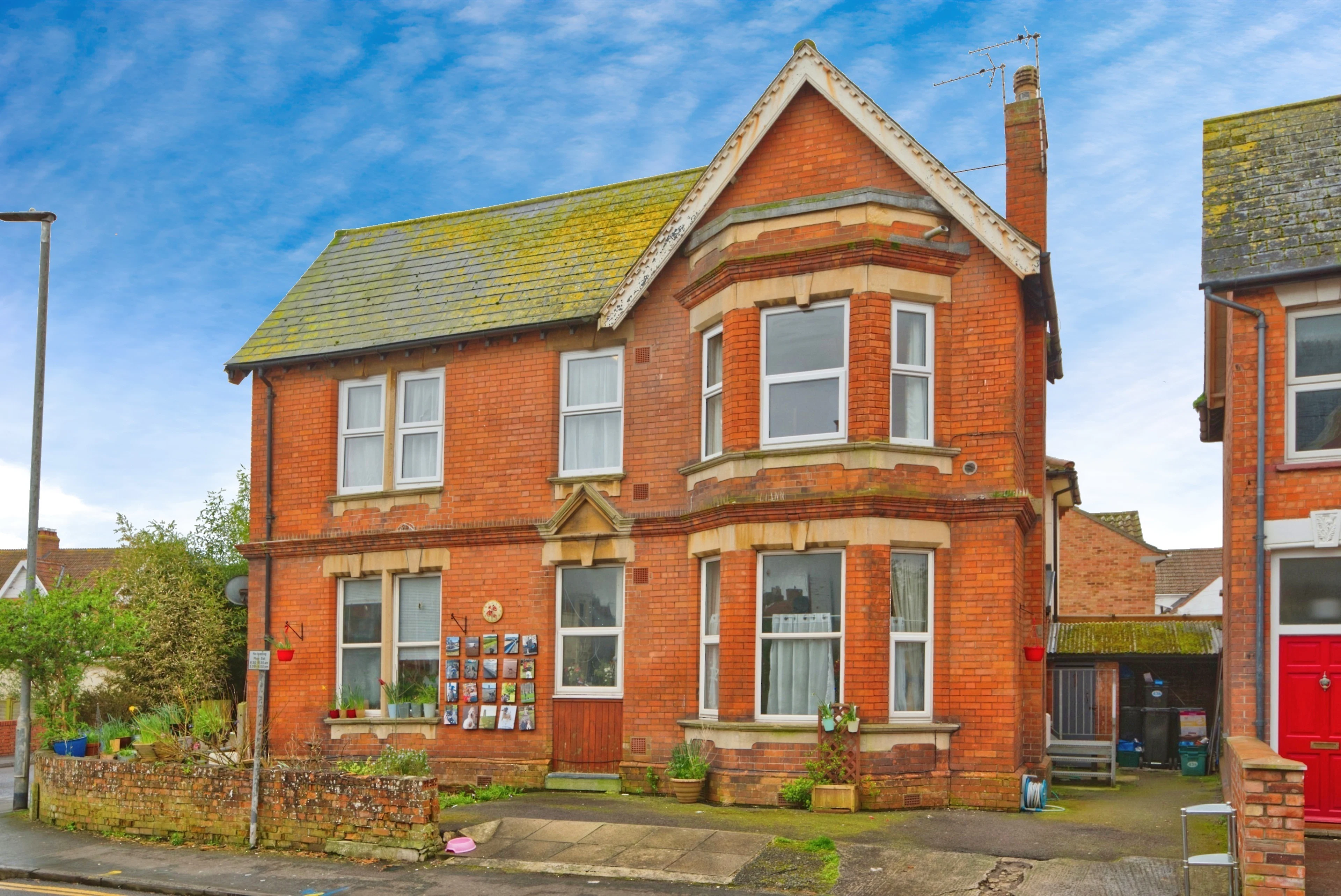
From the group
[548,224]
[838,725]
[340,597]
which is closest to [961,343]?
A: [838,725]

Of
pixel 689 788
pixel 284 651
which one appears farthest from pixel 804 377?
pixel 284 651

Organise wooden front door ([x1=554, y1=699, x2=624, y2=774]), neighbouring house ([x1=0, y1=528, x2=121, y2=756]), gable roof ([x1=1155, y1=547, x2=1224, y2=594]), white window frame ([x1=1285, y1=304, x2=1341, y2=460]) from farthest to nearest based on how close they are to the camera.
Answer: gable roof ([x1=1155, y1=547, x2=1224, y2=594]) < neighbouring house ([x1=0, y1=528, x2=121, y2=756]) < wooden front door ([x1=554, y1=699, x2=624, y2=774]) < white window frame ([x1=1285, y1=304, x2=1341, y2=460])

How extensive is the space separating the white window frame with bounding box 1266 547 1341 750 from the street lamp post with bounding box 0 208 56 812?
16.1 metres

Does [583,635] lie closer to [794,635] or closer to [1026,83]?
[794,635]

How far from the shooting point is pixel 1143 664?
78.3 feet

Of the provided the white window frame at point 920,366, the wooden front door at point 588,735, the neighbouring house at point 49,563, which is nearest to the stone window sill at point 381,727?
the wooden front door at point 588,735

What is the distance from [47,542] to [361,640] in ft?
103

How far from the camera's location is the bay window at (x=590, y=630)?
17.3 m

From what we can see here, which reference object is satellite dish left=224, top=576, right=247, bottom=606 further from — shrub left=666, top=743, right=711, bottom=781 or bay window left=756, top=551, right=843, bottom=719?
bay window left=756, top=551, right=843, bottom=719

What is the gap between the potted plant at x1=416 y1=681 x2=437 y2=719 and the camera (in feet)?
60.0

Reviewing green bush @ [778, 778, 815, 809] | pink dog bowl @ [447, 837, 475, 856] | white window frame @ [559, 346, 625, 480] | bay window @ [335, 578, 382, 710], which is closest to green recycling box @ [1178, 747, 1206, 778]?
green bush @ [778, 778, 815, 809]

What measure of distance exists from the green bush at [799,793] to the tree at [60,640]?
1016 cm

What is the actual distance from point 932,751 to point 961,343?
4973 mm

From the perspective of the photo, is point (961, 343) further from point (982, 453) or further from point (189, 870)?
point (189, 870)
